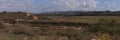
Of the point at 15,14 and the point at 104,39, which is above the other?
the point at 104,39

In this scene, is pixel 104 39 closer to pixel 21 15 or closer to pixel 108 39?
pixel 108 39

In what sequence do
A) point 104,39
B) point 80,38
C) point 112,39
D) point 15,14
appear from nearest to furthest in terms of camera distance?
1. point 104,39
2. point 112,39
3. point 80,38
4. point 15,14

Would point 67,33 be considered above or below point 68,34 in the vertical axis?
below

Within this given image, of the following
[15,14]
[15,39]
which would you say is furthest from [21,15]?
[15,39]

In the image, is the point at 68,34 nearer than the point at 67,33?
Yes

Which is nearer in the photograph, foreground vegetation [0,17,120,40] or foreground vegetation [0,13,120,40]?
foreground vegetation [0,17,120,40]

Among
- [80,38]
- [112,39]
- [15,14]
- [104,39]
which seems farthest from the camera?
[15,14]

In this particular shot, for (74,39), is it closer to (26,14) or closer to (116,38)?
(116,38)

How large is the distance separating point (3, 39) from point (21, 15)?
107m

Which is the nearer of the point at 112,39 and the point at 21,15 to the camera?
the point at 112,39

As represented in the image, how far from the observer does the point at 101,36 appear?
604 inches

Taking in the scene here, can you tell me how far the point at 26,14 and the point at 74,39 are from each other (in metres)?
108

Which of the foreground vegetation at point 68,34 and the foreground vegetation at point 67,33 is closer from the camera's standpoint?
the foreground vegetation at point 68,34

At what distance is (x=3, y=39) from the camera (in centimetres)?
1667
